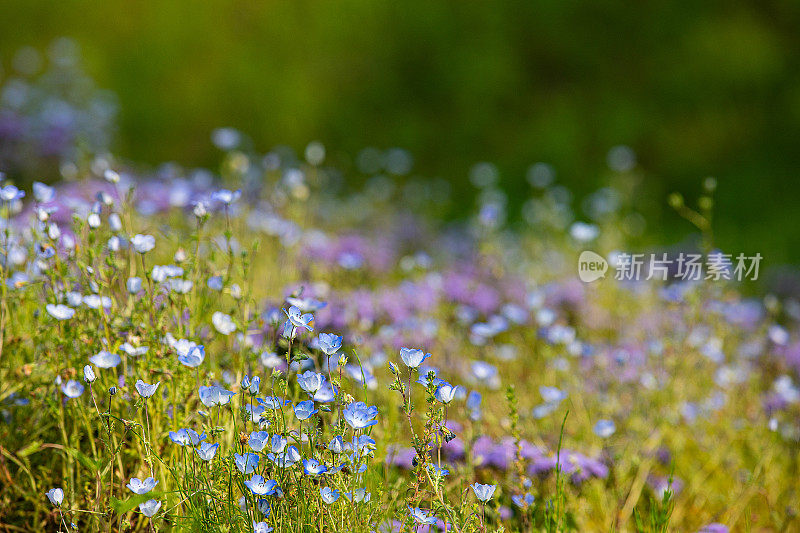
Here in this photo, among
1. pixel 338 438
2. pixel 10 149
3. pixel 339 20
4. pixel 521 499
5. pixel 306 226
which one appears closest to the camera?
pixel 338 438

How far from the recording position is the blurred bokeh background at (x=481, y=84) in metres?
6.41

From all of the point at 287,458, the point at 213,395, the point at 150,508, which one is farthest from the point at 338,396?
the point at 150,508

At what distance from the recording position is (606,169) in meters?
6.64

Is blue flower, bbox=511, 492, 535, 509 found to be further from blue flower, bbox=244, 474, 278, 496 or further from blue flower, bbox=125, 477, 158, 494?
blue flower, bbox=125, 477, 158, 494

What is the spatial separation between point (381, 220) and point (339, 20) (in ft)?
12.3

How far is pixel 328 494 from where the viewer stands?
1543mm

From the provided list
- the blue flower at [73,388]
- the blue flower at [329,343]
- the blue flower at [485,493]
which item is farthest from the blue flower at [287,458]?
the blue flower at [73,388]

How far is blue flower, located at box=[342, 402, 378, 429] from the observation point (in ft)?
5.03

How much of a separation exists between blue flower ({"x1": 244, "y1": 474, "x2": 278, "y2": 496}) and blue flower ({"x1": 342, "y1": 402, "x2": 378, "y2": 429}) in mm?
215

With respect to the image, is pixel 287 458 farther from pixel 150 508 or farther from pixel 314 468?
pixel 150 508

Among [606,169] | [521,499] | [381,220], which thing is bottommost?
[606,169]

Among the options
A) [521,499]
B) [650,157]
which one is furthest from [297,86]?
[521,499]

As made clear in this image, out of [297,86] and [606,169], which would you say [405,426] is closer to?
[606,169]

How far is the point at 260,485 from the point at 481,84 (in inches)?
244
